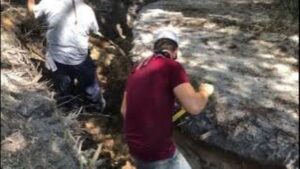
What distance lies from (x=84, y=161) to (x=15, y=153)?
0.76 m

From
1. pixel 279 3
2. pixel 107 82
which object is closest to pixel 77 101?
pixel 107 82

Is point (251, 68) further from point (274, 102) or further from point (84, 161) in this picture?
point (84, 161)

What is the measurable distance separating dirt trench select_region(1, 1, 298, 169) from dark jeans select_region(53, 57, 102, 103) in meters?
0.24

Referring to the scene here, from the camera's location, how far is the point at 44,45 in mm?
6598

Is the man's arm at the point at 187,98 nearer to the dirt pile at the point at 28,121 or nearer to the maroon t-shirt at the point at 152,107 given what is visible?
the maroon t-shirt at the point at 152,107

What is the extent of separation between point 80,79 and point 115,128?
68 cm

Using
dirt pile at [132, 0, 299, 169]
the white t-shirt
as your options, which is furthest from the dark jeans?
dirt pile at [132, 0, 299, 169]

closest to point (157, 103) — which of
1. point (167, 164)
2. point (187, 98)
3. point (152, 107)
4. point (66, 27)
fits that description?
point (152, 107)

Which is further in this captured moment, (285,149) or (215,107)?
(215,107)

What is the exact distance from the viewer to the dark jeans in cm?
596

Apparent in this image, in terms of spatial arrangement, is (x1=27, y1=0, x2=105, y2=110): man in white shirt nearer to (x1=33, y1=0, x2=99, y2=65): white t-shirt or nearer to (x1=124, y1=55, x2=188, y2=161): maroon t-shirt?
(x1=33, y1=0, x2=99, y2=65): white t-shirt

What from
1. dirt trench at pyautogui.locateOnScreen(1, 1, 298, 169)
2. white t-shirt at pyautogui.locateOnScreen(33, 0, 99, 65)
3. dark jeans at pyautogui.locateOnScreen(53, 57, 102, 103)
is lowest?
dirt trench at pyautogui.locateOnScreen(1, 1, 298, 169)

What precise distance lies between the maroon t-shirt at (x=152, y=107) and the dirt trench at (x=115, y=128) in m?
1.11

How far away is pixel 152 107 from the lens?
13.0ft
